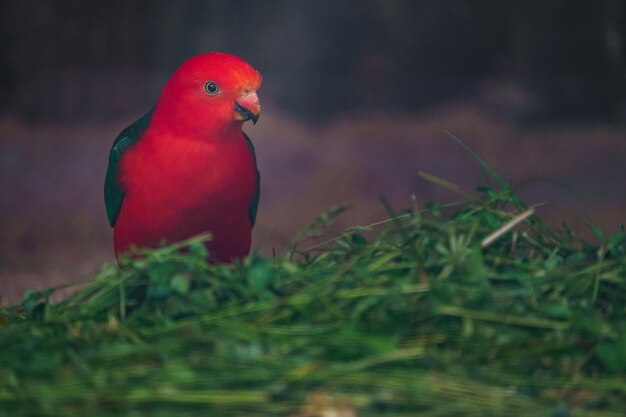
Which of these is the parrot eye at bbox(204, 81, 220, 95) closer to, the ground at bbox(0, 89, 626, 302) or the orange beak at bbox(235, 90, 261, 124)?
the orange beak at bbox(235, 90, 261, 124)

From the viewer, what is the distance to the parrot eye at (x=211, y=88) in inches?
82.8

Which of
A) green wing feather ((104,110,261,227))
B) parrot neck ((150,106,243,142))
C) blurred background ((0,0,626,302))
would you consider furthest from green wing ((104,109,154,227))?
blurred background ((0,0,626,302))

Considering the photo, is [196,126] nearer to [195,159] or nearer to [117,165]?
[195,159]

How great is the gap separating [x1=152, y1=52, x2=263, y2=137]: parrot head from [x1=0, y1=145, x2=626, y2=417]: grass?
79cm

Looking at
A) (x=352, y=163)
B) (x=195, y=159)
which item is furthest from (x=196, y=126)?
(x=352, y=163)

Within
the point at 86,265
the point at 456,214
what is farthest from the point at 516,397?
the point at 86,265

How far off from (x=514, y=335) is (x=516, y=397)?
0.30 feet

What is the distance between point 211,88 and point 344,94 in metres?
1.09

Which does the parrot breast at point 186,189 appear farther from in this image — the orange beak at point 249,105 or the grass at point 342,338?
the grass at point 342,338

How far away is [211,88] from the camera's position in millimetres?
2105

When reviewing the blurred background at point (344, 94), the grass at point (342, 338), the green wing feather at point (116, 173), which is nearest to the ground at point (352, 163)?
the blurred background at point (344, 94)

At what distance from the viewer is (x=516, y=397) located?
1091 millimetres

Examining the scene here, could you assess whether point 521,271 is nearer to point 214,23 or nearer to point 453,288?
point 453,288

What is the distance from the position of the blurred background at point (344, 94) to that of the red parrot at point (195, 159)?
2.80ft
